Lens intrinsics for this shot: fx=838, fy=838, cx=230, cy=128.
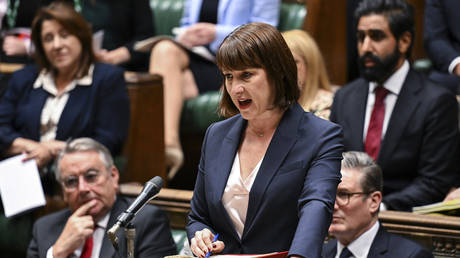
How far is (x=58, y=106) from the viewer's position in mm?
3199

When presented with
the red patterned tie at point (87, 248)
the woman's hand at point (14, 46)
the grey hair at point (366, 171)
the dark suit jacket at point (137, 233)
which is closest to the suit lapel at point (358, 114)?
the grey hair at point (366, 171)

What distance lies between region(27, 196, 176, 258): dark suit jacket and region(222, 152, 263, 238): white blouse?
2.81 ft

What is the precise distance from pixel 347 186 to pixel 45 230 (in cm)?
100

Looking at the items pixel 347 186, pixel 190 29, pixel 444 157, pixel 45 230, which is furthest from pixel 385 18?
pixel 45 230

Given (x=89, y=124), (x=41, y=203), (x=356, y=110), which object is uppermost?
(x=356, y=110)

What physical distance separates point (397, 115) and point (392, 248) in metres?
0.68

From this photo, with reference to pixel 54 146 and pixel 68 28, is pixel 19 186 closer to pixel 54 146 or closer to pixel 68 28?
pixel 54 146

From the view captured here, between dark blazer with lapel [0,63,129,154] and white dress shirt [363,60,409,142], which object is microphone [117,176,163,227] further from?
dark blazer with lapel [0,63,129,154]

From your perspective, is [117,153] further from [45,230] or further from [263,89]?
[263,89]

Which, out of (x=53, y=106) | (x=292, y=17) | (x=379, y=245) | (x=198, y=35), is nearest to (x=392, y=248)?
(x=379, y=245)

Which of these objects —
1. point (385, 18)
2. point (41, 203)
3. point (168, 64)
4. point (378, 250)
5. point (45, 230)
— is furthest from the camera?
point (168, 64)

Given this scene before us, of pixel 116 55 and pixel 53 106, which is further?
pixel 116 55

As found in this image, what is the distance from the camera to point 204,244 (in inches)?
62.7

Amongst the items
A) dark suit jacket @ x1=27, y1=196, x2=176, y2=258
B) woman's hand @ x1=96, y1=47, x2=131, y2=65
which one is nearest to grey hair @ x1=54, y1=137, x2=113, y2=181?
dark suit jacket @ x1=27, y1=196, x2=176, y2=258
